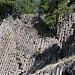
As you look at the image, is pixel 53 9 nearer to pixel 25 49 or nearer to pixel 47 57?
pixel 25 49

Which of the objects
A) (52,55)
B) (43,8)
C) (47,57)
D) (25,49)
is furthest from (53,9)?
(47,57)

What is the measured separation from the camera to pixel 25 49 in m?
28.4

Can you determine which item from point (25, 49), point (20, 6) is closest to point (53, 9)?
point (20, 6)

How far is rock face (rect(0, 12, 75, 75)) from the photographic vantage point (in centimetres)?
2650

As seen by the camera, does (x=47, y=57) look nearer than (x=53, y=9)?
Yes

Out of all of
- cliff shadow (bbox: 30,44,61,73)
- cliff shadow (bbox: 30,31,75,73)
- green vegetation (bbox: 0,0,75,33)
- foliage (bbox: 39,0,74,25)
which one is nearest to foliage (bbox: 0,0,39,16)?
green vegetation (bbox: 0,0,75,33)

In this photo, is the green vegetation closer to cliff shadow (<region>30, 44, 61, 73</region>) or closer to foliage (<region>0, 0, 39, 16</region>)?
foliage (<region>0, 0, 39, 16</region>)

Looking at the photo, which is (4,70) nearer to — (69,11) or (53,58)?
(53,58)

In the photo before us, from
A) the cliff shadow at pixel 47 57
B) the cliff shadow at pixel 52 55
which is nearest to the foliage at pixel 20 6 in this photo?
the cliff shadow at pixel 52 55

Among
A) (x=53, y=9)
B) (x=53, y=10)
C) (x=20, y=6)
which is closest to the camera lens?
(x=53, y=10)

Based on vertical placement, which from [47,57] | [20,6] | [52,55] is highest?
[20,6]

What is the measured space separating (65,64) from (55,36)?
35.5 feet

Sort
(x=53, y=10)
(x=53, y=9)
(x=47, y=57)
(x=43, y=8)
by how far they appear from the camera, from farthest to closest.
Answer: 1. (x=43, y=8)
2. (x=53, y=9)
3. (x=53, y=10)
4. (x=47, y=57)

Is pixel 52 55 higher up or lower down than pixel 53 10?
lower down
